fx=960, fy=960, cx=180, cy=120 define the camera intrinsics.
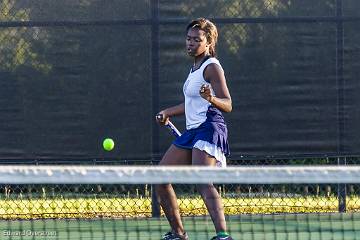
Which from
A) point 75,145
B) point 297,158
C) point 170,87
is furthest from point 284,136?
point 75,145

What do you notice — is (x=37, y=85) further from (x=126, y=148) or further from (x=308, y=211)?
(x=308, y=211)

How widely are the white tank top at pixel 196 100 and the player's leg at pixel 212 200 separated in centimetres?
21

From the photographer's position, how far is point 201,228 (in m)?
6.49

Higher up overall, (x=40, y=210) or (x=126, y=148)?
(x=126, y=148)

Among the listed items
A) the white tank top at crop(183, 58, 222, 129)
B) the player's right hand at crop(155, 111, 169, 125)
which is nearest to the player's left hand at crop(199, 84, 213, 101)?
the white tank top at crop(183, 58, 222, 129)

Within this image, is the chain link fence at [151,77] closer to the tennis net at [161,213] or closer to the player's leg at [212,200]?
the tennis net at [161,213]

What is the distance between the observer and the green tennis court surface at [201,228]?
611 centimetres

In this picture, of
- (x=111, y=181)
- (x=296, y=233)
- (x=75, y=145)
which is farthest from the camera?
(x=75, y=145)

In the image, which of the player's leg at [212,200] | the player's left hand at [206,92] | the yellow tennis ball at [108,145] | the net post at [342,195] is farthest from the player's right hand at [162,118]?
the net post at [342,195]

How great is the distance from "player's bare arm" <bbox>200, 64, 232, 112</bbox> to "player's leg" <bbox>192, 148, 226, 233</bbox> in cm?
31

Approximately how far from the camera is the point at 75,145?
7059 millimetres

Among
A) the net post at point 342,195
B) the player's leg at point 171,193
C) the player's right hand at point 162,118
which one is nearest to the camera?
the player's leg at point 171,193

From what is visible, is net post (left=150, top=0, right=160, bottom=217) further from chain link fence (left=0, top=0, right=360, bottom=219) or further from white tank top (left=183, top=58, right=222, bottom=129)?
white tank top (left=183, top=58, right=222, bottom=129)

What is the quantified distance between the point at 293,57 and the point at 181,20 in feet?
2.88
